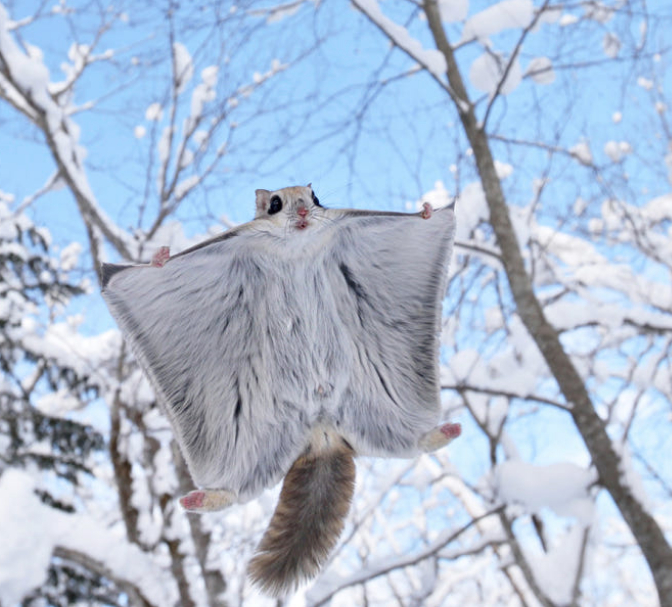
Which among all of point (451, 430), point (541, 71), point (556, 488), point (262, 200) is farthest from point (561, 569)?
point (262, 200)

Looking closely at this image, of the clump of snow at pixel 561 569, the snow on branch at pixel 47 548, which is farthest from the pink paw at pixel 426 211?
the clump of snow at pixel 561 569


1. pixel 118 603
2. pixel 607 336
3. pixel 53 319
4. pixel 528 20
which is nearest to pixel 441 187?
pixel 607 336

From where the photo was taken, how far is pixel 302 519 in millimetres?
1402

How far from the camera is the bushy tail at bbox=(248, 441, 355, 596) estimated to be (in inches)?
53.8

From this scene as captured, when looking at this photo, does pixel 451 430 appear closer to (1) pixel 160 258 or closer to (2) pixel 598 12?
(1) pixel 160 258

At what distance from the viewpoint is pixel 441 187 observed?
10188 mm

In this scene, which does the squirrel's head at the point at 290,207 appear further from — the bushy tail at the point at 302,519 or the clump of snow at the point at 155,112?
the clump of snow at the point at 155,112

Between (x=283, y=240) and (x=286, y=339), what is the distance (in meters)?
0.24

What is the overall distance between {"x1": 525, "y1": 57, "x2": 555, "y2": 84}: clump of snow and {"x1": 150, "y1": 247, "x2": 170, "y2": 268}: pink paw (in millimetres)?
5971

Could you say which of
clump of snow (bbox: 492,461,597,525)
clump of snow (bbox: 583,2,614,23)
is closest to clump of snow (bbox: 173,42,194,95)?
clump of snow (bbox: 583,2,614,23)

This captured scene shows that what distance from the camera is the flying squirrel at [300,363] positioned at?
123 cm

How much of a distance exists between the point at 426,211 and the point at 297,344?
403 mm

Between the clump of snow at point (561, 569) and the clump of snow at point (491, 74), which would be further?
the clump of snow at point (561, 569)

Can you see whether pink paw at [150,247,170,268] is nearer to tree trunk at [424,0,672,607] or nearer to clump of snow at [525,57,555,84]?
tree trunk at [424,0,672,607]
